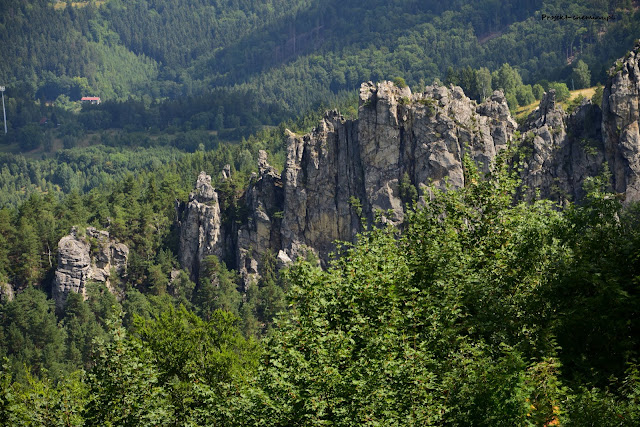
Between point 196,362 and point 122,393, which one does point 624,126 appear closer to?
point 196,362

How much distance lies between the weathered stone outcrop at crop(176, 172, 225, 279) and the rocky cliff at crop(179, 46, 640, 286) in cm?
18

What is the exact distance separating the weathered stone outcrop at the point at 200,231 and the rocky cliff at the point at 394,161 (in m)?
0.18

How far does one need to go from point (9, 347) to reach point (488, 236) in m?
113

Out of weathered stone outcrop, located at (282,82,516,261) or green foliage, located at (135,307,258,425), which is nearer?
green foliage, located at (135,307,258,425)

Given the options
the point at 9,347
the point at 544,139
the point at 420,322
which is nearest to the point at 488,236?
the point at 420,322

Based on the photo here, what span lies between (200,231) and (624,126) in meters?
76.4

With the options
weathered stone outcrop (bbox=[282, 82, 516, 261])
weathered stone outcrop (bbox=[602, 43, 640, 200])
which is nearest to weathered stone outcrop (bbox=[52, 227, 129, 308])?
weathered stone outcrop (bbox=[282, 82, 516, 261])

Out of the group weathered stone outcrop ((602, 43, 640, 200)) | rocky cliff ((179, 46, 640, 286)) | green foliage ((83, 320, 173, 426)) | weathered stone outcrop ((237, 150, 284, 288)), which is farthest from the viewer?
weathered stone outcrop ((237, 150, 284, 288))

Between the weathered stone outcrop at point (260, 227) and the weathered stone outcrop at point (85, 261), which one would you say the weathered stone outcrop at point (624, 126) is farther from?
the weathered stone outcrop at point (85, 261)

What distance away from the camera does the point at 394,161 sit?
15825 cm

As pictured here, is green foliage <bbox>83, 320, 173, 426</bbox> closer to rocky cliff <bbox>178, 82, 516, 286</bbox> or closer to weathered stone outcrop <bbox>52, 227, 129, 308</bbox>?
rocky cliff <bbox>178, 82, 516, 286</bbox>

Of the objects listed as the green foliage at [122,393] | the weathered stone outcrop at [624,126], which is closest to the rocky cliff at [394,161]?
the weathered stone outcrop at [624,126]

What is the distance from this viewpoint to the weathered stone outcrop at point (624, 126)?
14250 cm

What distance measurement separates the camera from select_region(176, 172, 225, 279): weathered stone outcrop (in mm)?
174125
